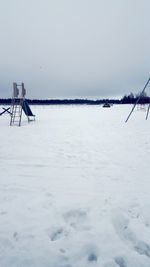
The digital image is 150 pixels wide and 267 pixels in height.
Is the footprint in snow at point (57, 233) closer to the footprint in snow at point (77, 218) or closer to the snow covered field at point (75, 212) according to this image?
the snow covered field at point (75, 212)

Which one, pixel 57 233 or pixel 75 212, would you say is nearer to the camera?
pixel 57 233

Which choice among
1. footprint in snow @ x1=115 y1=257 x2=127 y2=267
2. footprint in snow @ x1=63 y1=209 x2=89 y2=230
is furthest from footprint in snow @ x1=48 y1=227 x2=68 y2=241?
footprint in snow @ x1=115 y1=257 x2=127 y2=267

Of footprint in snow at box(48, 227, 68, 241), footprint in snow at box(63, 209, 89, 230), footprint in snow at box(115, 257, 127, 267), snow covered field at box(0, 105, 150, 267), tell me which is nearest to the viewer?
footprint in snow at box(115, 257, 127, 267)

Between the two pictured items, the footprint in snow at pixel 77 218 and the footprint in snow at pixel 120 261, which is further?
the footprint in snow at pixel 77 218

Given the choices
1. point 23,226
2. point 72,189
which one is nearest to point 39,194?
point 72,189

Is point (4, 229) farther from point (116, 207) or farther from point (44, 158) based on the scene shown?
point (44, 158)

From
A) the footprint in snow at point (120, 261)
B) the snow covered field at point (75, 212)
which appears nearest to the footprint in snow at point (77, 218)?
the snow covered field at point (75, 212)

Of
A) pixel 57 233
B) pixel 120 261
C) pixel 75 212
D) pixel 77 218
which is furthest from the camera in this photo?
pixel 75 212

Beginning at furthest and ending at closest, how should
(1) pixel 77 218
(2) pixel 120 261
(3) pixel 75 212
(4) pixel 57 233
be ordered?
1. (3) pixel 75 212
2. (1) pixel 77 218
3. (4) pixel 57 233
4. (2) pixel 120 261

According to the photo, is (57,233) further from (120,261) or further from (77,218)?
(120,261)

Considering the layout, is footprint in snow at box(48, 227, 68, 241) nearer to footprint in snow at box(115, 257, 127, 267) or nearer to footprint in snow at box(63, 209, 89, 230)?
footprint in snow at box(63, 209, 89, 230)

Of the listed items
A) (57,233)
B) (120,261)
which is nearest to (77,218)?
(57,233)

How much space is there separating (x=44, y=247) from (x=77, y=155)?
382cm

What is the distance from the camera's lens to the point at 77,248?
227cm
